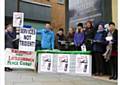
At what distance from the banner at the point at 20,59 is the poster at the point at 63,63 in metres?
1.46

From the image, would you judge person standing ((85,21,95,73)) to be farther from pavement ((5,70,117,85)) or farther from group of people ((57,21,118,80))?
pavement ((5,70,117,85))

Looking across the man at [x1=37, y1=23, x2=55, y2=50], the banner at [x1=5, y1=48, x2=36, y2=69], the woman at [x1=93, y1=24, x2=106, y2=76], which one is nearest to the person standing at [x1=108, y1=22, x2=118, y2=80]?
the woman at [x1=93, y1=24, x2=106, y2=76]

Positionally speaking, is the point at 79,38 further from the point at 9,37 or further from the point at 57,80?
the point at 9,37

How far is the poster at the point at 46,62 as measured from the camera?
1353cm

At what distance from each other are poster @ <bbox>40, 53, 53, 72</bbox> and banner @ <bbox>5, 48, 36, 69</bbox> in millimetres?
840

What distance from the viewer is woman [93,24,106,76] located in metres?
12.5

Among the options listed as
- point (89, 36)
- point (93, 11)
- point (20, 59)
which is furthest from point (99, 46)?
point (93, 11)

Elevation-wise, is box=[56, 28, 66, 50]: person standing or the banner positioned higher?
box=[56, 28, 66, 50]: person standing

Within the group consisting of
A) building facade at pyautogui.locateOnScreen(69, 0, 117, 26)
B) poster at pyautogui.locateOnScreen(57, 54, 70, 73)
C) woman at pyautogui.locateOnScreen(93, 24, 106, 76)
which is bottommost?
poster at pyautogui.locateOnScreen(57, 54, 70, 73)

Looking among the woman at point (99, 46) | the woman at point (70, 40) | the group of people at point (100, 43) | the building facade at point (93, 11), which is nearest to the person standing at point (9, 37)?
the woman at point (70, 40)

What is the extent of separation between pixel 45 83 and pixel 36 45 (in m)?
4.53

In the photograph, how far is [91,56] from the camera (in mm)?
12773

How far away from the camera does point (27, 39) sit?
14516 mm

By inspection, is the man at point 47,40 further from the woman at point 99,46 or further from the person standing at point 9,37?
the woman at point 99,46
